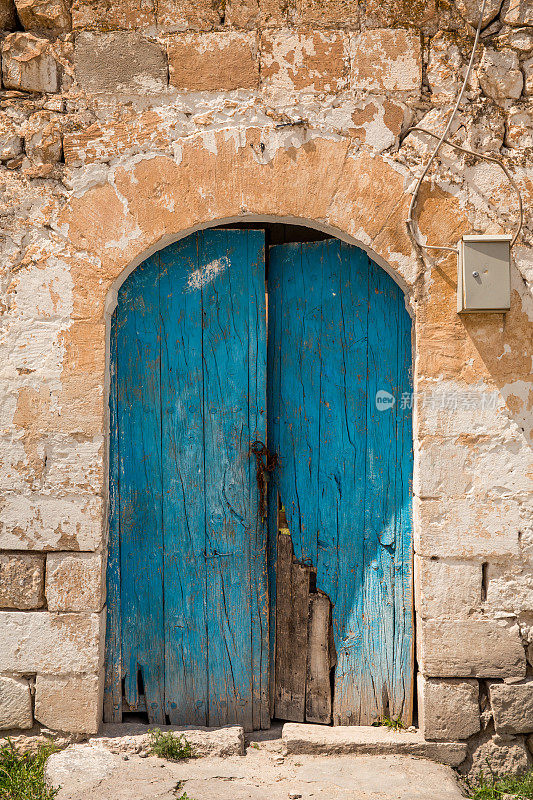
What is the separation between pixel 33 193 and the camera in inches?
115

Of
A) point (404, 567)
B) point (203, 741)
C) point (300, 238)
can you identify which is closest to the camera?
point (203, 741)

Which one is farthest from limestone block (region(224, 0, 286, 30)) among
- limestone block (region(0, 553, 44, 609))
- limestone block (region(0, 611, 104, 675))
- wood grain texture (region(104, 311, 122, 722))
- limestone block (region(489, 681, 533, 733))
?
limestone block (region(489, 681, 533, 733))

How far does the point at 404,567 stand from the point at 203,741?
3.84 feet

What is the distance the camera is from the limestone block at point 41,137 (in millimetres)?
2904

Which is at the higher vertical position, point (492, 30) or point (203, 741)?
point (492, 30)

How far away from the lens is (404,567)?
3039 mm

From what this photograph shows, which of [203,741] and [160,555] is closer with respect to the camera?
[203,741]

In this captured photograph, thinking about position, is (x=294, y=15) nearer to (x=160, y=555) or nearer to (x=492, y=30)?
(x=492, y=30)

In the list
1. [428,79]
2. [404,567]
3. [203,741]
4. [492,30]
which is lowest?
[203,741]

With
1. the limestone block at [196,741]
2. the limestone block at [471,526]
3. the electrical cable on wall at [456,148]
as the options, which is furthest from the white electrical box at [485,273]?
the limestone block at [196,741]

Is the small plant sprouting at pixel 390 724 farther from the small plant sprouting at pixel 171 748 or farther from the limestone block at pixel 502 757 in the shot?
the small plant sprouting at pixel 171 748

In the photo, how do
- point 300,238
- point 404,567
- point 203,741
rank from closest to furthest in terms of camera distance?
point 203,741
point 404,567
point 300,238

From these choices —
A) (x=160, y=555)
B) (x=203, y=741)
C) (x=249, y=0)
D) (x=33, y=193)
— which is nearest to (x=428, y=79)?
(x=249, y=0)

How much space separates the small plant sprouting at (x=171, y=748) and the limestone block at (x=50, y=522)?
2.82 ft
